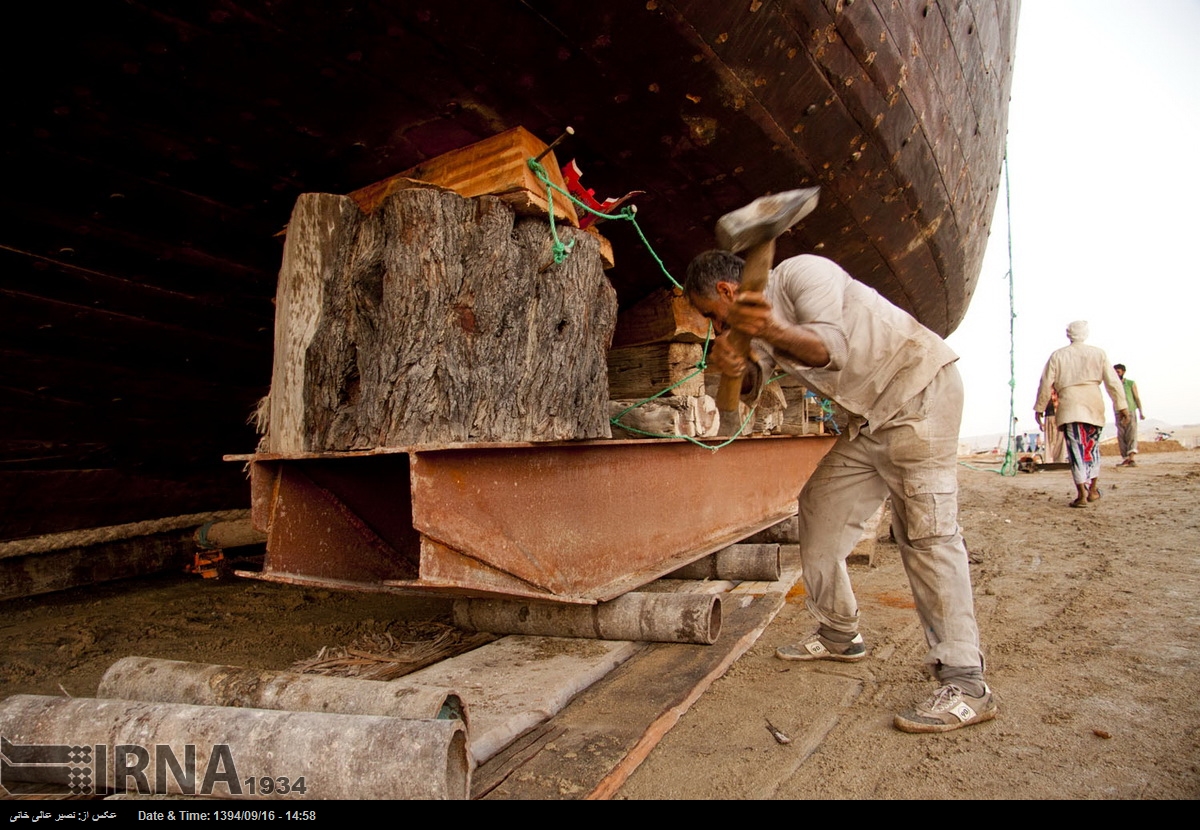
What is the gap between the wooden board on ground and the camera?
160 cm

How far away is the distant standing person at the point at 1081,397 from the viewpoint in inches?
273

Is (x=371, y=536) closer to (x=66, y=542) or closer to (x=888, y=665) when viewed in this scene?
(x=888, y=665)

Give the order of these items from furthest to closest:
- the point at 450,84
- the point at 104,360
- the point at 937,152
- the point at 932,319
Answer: the point at 932,319 < the point at 937,152 < the point at 104,360 < the point at 450,84

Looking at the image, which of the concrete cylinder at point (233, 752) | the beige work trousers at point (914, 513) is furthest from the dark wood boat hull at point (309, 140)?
the concrete cylinder at point (233, 752)

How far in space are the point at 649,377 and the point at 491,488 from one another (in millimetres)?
1882

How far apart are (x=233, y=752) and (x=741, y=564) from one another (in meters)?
2.55

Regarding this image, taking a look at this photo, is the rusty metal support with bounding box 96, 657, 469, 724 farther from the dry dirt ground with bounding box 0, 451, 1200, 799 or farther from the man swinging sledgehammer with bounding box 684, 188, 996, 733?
the man swinging sledgehammer with bounding box 684, 188, 996, 733

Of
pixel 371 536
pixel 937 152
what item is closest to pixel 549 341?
pixel 371 536

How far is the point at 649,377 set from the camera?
12.6 ft

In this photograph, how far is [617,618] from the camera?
2580 millimetres

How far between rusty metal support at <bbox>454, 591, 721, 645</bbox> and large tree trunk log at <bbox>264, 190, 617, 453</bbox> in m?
0.72

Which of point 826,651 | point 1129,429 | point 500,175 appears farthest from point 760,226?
point 1129,429

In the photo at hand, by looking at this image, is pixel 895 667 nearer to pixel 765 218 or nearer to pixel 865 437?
pixel 865 437

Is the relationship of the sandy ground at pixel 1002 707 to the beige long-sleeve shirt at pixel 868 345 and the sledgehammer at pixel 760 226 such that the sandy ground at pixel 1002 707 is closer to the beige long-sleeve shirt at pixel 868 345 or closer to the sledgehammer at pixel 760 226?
the beige long-sleeve shirt at pixel 868 345
